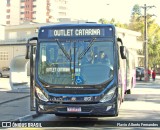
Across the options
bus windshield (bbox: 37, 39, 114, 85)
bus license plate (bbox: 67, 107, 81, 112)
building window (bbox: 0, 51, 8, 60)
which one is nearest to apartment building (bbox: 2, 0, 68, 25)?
building window (bbox: 0, 51, 8, 60)

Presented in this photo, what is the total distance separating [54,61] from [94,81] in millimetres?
1337

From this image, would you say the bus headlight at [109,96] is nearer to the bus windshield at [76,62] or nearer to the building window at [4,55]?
the bus windshield at [76,62]

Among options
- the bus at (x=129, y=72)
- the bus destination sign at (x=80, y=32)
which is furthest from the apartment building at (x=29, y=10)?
the bus destination sign at (x=80, y=32)

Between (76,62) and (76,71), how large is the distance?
27cm

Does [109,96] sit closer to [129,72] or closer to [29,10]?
[129,72]

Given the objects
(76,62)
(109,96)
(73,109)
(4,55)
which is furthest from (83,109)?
(4,55)

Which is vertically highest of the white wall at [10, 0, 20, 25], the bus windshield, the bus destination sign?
the white wall at [10, 0, 20, 25]

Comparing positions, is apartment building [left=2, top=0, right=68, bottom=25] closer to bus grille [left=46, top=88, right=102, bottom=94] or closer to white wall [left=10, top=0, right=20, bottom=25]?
white wall [left=10, top=0, right=20, bottom=25]

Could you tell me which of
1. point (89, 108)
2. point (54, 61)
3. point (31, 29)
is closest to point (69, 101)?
point (89, 108)

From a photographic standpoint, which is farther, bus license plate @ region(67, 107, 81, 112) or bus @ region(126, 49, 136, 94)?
bus @ region(126, 49, 136, 94)

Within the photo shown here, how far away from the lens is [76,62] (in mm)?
11445

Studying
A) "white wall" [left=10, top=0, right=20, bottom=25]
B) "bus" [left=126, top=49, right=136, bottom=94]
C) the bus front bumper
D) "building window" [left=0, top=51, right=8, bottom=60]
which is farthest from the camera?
"white wall" [left=10, top=0, right=20, bottom=25]

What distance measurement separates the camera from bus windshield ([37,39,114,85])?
11.3 meters

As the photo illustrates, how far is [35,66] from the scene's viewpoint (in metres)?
11.7
